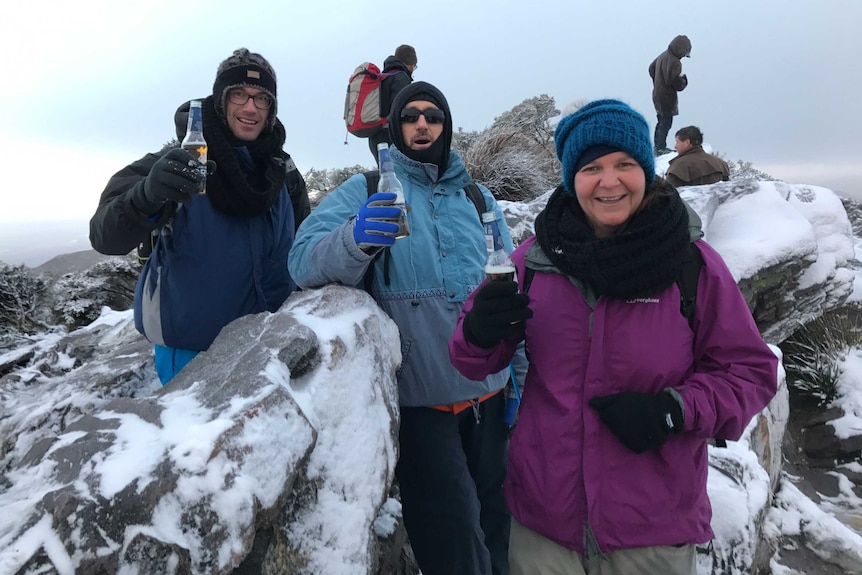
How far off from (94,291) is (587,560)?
370 inches

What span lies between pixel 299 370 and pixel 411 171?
1155mm

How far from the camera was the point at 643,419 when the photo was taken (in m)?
1.67

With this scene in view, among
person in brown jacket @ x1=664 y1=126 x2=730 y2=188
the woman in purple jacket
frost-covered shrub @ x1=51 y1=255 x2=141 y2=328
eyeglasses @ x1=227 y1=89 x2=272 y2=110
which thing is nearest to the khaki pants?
the woman in purple jacket

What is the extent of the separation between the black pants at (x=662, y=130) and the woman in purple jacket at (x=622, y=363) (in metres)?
12.1

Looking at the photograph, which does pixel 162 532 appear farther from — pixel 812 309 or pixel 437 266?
pixel 812 309

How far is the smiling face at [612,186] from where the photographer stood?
6.14ft

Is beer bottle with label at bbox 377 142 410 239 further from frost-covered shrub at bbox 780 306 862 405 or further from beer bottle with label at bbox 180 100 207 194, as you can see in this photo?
frost-covered shrub at bbox 780 306 862 405

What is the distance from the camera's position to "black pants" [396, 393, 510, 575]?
242cm

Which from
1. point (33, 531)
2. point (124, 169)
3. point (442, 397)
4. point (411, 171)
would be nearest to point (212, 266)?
point (124, 169)

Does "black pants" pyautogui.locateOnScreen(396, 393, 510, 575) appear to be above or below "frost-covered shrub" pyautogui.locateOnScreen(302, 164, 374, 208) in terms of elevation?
below

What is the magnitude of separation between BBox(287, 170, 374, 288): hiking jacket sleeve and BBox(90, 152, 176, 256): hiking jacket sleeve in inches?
25.7

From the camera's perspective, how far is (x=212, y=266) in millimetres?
2604

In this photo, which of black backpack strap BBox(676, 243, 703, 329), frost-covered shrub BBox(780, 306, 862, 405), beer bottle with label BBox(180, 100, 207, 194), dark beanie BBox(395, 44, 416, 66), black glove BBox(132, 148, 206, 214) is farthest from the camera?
frost-covered shrub BBox(780, 306, 862, 405)

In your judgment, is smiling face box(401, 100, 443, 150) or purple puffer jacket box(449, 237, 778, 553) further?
smiling face box(401, 100, 443, 150)
